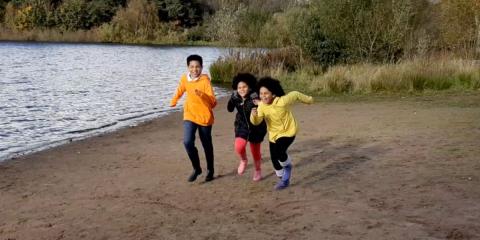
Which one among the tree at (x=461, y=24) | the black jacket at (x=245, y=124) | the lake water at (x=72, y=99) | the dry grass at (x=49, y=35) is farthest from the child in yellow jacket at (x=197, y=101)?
the dry grass at (x=49, y=35)

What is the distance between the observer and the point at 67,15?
8000 centimetres

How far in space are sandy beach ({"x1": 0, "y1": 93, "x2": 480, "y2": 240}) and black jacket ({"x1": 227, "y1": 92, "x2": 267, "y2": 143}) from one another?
0.66 m

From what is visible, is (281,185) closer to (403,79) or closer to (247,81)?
(247,81)

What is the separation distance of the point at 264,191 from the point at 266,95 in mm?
1252

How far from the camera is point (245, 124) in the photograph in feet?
25.3

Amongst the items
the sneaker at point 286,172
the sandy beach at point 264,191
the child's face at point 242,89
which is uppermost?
the child's face at point 242,89

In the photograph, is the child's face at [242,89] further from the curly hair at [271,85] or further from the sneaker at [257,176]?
the sneaker at [257,176]

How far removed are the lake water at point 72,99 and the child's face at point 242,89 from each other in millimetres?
5649

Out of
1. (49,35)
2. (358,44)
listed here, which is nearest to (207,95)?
(358,44)

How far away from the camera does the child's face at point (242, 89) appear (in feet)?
24.7

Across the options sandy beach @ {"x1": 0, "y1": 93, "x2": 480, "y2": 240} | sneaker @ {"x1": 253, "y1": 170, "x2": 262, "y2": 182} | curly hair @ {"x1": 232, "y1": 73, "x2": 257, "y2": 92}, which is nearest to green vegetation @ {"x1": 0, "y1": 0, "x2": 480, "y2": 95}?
sandy beach @ {"x1": 0, "y1": 93, "x2": 480, "y2": 240}

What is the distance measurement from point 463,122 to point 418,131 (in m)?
1.43

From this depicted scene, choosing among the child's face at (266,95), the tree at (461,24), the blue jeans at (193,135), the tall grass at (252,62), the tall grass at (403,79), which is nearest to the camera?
the child's face at (266,95)

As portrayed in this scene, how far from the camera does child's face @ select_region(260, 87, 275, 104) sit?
7.11 metres
